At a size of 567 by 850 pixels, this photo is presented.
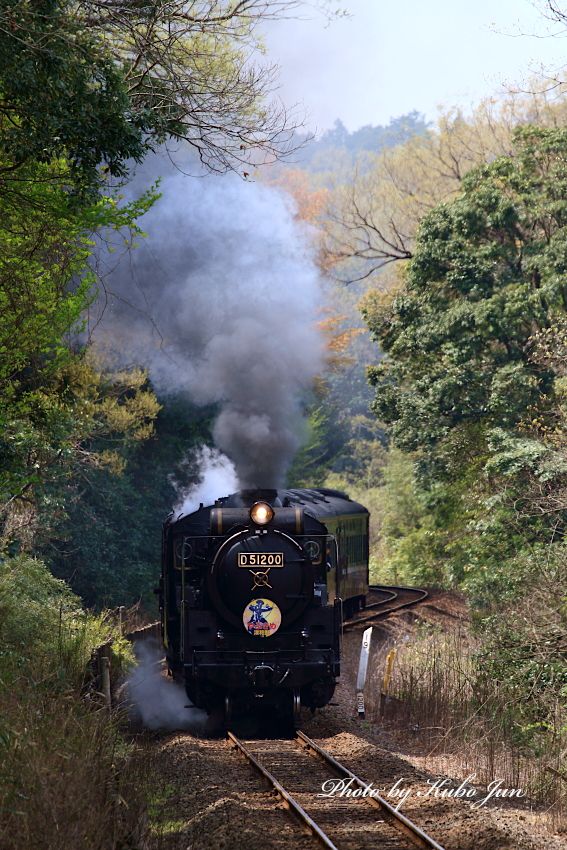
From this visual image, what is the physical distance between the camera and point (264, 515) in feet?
44.2

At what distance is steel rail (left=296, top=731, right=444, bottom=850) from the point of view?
850 centimetres

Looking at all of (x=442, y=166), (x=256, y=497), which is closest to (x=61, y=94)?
(x=256, y=497)

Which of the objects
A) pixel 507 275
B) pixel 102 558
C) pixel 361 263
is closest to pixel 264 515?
pixel 507 275

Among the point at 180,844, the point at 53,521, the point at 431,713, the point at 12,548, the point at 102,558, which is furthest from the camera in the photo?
the point at 102,558

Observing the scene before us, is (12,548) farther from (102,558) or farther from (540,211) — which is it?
(540,211)

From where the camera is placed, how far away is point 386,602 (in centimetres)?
2959

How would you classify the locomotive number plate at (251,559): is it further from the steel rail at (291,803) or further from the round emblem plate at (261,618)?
the steel rail at (291,803)

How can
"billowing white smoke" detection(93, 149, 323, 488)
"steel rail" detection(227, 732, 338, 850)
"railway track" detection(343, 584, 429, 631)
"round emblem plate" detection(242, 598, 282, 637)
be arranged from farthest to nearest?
1. "railway track" detection(343, 584, 429, 631)
2. "billowing white smoke" detection(93, 149, 323, 488)
3. "round emblem plate" detection(242, 598, 282, 637)
4. "steel rail" detection(227, 732, 338, 850)

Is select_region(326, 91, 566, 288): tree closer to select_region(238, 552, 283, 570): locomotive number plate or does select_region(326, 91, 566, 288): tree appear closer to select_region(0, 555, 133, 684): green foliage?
select_region(0, 555, 133, 684): green foliage

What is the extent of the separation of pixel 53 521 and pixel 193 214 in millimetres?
7943

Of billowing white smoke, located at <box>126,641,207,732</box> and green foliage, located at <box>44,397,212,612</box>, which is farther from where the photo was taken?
green foliage, located at <box>44,397,212,612</box>

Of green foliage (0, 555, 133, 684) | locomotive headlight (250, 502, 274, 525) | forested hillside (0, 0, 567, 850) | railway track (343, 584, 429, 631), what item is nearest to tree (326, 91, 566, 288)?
forested hillside (0, 0, 567, 850)

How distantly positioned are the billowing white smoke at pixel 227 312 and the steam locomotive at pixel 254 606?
4888mm

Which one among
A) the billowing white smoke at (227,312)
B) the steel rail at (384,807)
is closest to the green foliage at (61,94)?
the steel rail at (384,807)
